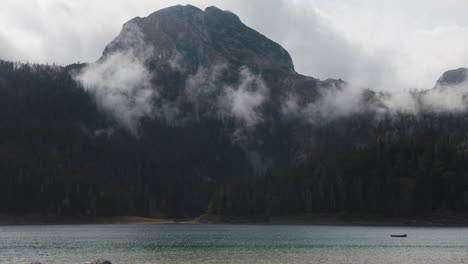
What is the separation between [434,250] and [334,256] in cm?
2616

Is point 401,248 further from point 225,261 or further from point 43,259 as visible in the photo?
point 43,259

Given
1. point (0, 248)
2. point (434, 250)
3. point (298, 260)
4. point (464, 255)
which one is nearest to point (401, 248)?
point (434, 250)

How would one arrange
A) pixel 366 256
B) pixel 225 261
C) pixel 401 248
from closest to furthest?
pixel 225 261 < pixel 366 256 < pixel 401 248

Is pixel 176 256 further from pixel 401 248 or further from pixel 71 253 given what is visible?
pixel 401 248

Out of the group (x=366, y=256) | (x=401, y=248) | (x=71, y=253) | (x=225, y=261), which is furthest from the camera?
(x=401, y=248)

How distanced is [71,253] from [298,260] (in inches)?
1771

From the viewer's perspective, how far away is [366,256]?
9619cm

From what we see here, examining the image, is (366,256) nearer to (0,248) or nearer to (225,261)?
(225,261)

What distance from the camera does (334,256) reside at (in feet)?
317

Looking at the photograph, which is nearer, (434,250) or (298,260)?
(298,260)

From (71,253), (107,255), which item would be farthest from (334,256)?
(71,253)

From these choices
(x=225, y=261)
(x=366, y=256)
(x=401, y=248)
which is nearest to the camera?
(x=225, y=261)

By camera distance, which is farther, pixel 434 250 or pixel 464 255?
pixel 434 250

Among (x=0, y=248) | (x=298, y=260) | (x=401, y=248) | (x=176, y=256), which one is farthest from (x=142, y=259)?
(x=401, y=248)
